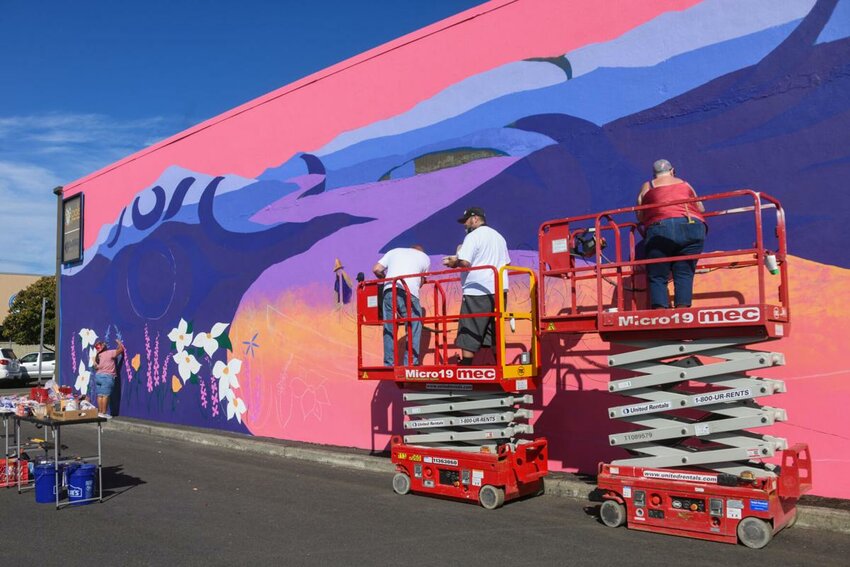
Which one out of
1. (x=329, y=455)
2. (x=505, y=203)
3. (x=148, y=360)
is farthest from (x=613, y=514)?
(x=148, y=360)

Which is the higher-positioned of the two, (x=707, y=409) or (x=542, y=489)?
(x=707, y=409)

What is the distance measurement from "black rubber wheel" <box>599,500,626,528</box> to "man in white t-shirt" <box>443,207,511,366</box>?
6.60 ft

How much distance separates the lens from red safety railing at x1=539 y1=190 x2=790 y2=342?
5.89 meters

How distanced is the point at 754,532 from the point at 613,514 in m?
1.20

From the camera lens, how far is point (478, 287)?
768cm

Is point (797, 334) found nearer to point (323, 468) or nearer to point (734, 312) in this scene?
point (734, 312)

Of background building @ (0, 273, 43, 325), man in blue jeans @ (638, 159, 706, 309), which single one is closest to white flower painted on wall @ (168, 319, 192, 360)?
man in blue jeans @ (638, 159, 706, 309)

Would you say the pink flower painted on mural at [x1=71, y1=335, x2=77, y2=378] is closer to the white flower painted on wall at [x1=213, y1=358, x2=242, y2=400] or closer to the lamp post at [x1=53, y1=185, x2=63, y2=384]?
the lamp post at [x1=53, y1=185, x2=63, y2=384]

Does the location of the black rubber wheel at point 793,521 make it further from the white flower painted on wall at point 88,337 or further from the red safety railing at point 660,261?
the white flower painted on wall at point 88,337

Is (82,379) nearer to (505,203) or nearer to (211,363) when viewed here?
(211,363)

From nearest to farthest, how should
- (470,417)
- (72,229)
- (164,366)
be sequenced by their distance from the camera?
(470,417), (164,366), (72,229)

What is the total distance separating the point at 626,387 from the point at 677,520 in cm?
117

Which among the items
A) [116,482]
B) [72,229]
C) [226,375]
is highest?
[72,229]

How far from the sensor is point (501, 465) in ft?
23.9
